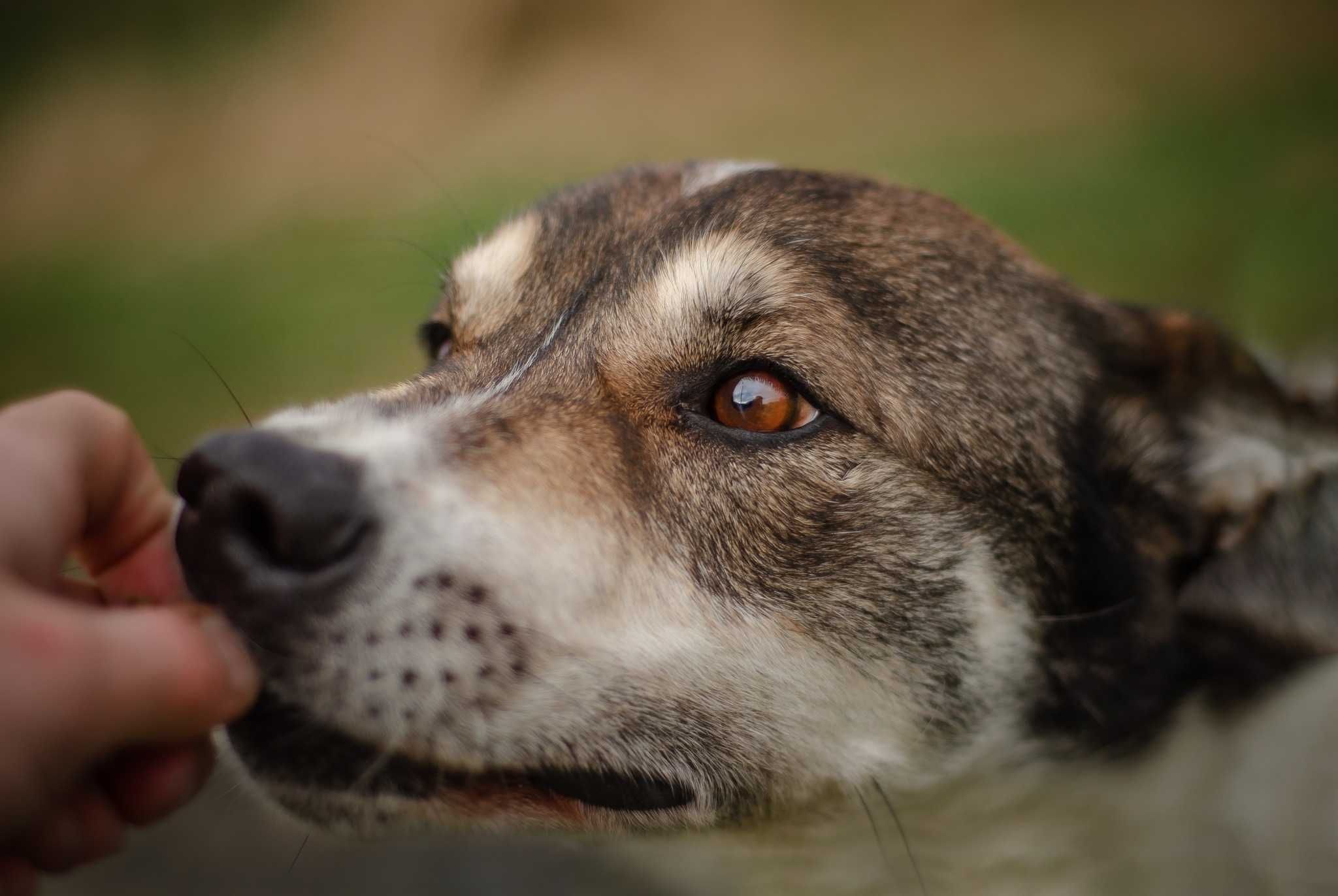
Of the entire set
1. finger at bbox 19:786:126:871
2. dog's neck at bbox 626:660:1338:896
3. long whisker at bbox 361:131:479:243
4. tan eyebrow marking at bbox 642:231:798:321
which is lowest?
finger at bbox 19:786:126:871

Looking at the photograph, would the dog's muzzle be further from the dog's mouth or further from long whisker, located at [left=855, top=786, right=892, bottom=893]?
long whisker, located at [left=855, top=786, right=892, bottom=893]

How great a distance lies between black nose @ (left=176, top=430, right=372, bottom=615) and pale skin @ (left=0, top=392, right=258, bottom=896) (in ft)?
0.30

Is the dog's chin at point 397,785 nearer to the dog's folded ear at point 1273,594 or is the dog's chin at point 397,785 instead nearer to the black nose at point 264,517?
the black nose at point 264,517

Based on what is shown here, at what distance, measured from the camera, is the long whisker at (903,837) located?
2.45 meters

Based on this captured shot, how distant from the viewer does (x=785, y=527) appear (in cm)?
227

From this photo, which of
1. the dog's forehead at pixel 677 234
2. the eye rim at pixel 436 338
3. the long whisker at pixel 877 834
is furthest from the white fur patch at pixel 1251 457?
the eye rim at pixel 436 338

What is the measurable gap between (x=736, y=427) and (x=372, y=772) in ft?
3.68

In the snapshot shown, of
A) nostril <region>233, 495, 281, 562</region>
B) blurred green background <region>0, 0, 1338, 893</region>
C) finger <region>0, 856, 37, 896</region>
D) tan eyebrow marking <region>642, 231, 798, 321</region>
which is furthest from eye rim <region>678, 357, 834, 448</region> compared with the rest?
blurred green background <region>0, 0, 1338, 893</region>

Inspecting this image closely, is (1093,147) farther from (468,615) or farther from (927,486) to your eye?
(468,615)

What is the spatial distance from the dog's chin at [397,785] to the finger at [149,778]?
16cm

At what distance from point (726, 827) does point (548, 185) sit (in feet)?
13.4

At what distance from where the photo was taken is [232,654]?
63.2 inches

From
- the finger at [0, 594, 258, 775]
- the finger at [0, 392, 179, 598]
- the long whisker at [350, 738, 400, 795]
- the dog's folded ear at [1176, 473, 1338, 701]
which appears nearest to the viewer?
the finger at [0, 594, 258, 775]

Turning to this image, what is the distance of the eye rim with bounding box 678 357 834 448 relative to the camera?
7.68ft
